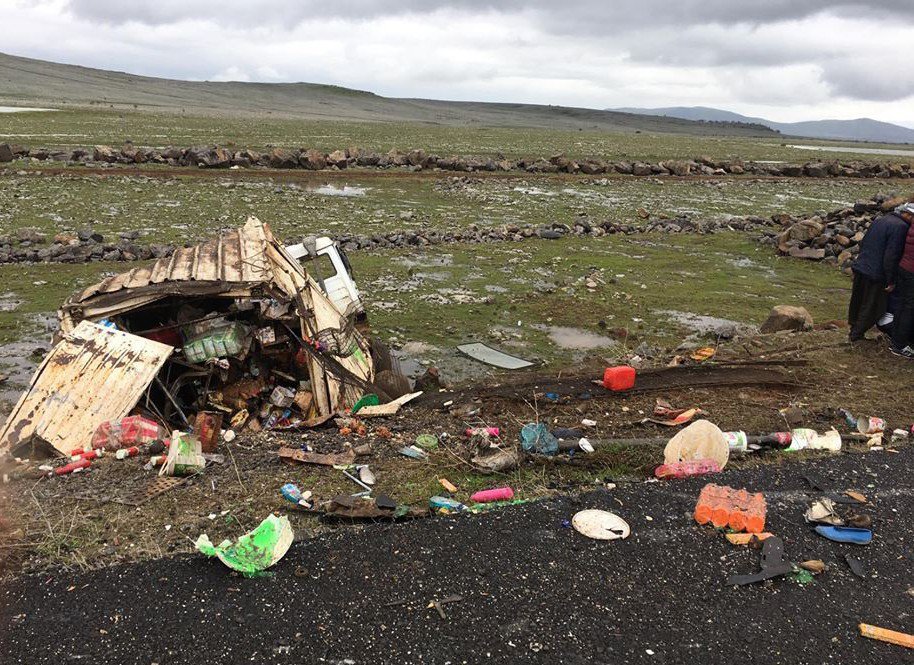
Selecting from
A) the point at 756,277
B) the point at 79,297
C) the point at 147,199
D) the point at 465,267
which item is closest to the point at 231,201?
the point at 147,199

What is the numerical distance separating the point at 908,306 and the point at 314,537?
29.9ft

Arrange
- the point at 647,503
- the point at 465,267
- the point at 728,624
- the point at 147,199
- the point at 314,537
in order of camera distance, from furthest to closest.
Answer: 1. the point at 147,199
2. the point at 465,267
3. the point at 647,503
4. the point at 314,537
5. the point at 728,624

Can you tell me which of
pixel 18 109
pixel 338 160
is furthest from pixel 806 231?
pixel 18 109

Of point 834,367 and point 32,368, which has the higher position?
point 834,367

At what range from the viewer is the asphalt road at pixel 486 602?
398 cm

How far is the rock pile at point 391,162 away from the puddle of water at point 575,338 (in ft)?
74.8

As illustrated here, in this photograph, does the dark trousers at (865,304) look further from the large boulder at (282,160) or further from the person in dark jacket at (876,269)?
the large boulder at (282,160)

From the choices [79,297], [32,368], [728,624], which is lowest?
[32,368]

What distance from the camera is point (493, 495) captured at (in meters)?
5.86

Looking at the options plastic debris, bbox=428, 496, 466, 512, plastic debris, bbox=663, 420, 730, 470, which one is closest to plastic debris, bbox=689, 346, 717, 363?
plastic debris, bbox=663, 420, 730, 470

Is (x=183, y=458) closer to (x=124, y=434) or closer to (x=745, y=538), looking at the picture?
(x=124, y=434)

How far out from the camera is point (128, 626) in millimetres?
4062

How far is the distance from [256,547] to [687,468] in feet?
13.4

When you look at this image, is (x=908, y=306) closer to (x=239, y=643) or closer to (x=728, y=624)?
(x=728, y=624)
